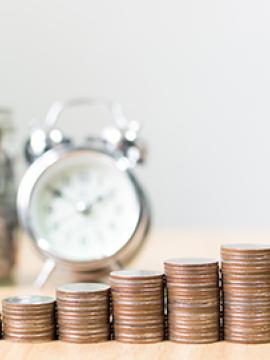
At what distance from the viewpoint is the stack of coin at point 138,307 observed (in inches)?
61.2

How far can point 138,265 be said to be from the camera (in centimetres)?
267

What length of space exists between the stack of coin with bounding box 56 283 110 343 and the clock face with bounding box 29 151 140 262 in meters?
0.69

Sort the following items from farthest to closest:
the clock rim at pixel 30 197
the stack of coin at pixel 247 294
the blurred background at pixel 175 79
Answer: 1. the blurred background at pixel 175 79
2. the clock rim at pixel 30 197
3. the stack of coin at pixel 247 294

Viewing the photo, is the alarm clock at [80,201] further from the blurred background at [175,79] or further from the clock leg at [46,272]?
the blurred background at [175,79]

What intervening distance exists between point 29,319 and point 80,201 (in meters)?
0.75

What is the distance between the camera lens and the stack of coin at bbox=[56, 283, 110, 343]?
1.57 m

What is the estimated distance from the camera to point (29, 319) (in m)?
1.58

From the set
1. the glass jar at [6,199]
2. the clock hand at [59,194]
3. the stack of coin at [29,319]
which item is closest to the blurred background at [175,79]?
the glass jar at [6,199]

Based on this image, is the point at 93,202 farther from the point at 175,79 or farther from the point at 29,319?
the point at 175,79

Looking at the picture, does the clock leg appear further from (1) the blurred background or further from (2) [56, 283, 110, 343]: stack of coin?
(1) the blurred background

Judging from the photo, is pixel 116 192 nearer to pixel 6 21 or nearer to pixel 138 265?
pixel 138 265

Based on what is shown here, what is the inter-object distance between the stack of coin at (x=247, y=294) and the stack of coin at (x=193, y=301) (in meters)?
0.02

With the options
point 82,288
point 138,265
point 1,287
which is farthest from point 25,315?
point 138,265

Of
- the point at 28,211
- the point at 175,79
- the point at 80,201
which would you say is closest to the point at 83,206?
the point at 80,201
